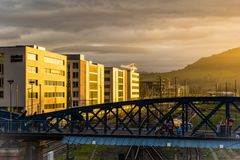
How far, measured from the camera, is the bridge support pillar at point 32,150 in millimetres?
42906

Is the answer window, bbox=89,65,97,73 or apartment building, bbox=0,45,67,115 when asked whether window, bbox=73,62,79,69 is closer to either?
window, bbox=89,65,97,73

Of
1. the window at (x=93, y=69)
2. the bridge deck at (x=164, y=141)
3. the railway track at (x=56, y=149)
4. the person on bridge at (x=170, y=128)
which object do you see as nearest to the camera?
the bridge deck at (x=164, y=141)

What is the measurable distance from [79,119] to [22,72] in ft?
182

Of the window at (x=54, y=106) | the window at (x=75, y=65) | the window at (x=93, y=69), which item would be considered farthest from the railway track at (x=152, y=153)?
the window at (x=93, y=69)

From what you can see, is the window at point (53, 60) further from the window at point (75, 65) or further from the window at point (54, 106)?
the window at point (75, 65)

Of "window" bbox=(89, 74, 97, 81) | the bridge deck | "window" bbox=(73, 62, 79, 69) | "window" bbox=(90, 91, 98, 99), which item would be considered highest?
"window" bbox=(73, 62, 79, 69)

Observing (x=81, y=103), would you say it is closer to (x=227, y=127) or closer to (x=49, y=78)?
(x=49, y=78)

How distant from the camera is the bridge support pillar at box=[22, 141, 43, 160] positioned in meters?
42.9

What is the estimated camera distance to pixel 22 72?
97.3m

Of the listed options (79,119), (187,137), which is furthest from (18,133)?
(187,137)

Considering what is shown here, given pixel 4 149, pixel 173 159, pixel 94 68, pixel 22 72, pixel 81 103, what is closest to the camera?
pixel 4 149

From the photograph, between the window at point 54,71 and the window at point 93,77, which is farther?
the window at point 93,77

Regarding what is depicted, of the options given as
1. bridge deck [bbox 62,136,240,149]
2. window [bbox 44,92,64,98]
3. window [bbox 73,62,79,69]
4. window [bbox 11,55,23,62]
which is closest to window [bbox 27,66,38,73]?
window [bbox 11,55,23,62]

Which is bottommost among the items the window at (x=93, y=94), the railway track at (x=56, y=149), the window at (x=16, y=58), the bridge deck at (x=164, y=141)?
the railway track at (x=56, y=149)
